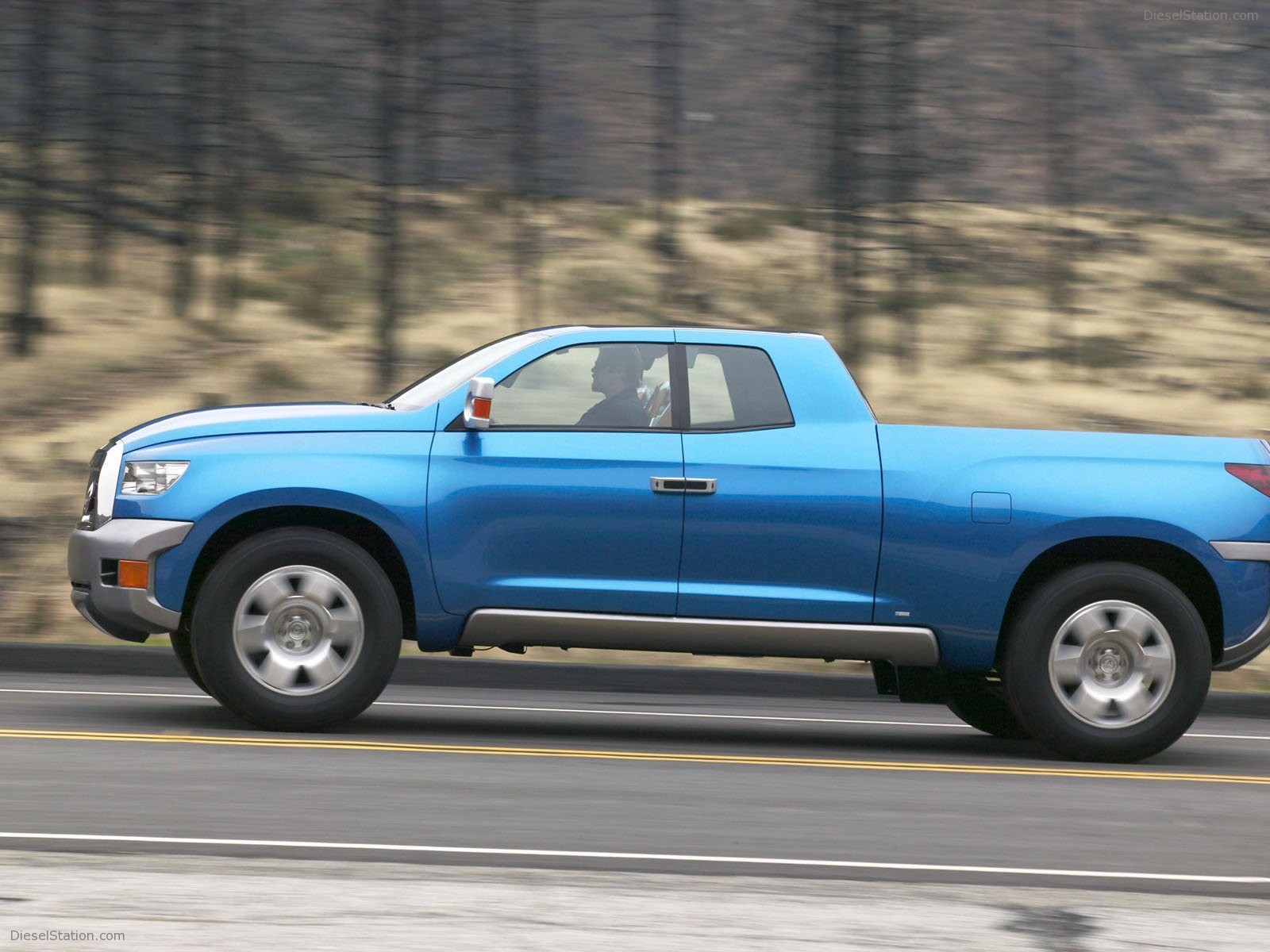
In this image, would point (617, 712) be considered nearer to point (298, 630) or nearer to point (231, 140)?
point (298, 630)

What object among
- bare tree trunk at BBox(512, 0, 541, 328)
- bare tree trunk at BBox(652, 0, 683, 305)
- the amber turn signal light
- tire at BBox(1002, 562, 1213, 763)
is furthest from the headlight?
bare tree trunk at BBox(512, 0, 541, 328)

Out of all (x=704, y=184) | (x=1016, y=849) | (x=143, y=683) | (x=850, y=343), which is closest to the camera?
(x=1016, y=849)

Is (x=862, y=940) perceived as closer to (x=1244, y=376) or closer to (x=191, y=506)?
(x=191, y=506)

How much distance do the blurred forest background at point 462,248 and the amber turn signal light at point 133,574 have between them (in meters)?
4.65

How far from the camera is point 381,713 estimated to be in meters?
9.55

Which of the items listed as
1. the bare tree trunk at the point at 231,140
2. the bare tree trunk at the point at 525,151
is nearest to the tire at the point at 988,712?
the bare tree trunk at the point at 525,151

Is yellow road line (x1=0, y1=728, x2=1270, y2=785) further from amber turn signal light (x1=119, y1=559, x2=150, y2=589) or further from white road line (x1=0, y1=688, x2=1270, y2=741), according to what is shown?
white road line (x1=0, y1=688, x2=1270, y2=741)

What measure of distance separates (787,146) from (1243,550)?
4451 cm

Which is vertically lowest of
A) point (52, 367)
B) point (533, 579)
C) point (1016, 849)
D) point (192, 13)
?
point (1016, 849)

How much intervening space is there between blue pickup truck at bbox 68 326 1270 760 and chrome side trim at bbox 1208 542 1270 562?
0.6 inches

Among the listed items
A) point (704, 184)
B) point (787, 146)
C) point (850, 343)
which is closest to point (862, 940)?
point (850, 343)

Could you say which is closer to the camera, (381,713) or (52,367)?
(381,713)

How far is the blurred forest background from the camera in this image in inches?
807

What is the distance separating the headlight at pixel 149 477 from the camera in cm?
824
